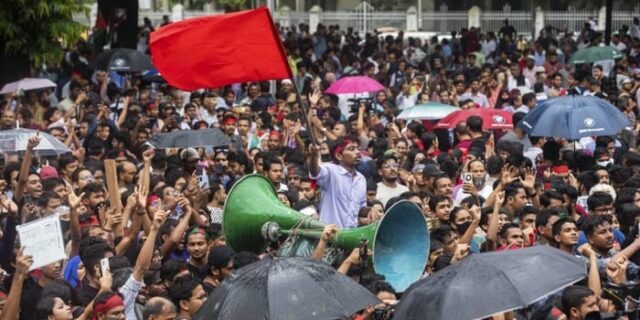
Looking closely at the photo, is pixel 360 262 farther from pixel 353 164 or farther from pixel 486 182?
pixel 486 182

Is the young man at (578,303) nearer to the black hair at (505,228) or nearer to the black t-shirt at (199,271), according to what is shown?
the black hair at (505,228)

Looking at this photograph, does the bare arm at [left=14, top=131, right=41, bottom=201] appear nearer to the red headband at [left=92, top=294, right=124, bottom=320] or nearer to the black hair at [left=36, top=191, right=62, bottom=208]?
the black hair at [left=36, top=191, right=62, bottom=208]

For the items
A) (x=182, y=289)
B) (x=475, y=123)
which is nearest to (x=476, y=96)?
(x=475, y=123)

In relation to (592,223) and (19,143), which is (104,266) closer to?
(592,223)

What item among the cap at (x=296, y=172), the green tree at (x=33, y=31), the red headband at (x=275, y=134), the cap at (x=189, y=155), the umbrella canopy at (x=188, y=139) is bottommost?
the cap at (x=296, y=172)

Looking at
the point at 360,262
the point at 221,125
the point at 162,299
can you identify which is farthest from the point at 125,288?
the point at 221,125

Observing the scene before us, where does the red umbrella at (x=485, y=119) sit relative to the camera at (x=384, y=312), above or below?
above

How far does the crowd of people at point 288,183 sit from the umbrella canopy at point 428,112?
0.28m

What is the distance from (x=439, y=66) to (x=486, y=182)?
11908 millimetres

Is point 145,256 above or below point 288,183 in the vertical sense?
above

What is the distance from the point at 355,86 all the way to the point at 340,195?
A: 26.0 ft

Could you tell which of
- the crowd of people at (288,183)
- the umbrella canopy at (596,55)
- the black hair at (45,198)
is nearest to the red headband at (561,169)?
the crowd of people at (288,183)

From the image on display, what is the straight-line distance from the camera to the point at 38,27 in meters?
18.8

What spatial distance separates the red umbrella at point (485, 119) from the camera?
14.6 m
